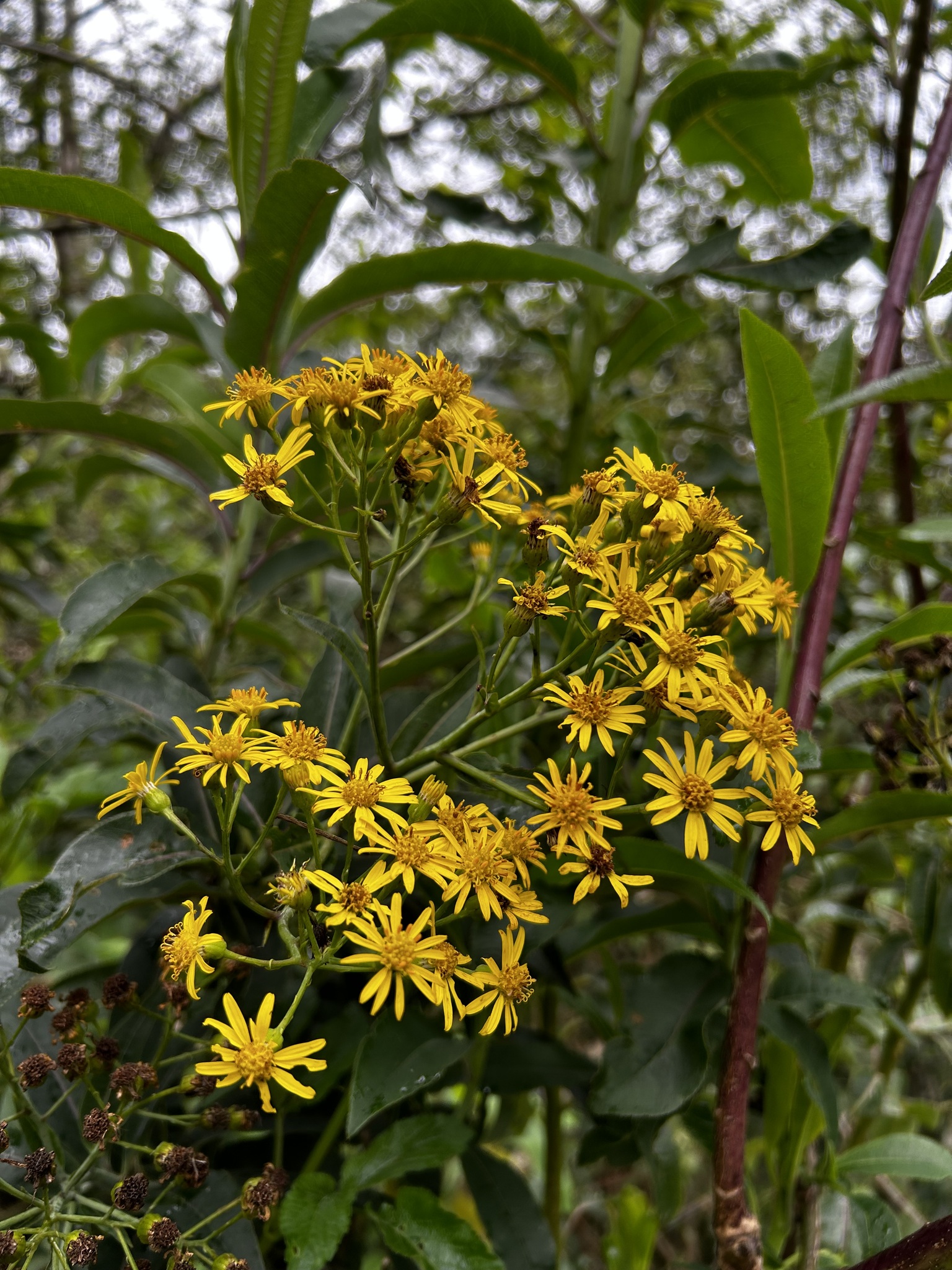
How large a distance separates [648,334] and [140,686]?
100 centimetres

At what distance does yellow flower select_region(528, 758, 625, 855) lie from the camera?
71cm

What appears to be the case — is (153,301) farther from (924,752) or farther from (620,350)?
(924,752)

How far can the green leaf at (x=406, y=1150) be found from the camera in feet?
2.89

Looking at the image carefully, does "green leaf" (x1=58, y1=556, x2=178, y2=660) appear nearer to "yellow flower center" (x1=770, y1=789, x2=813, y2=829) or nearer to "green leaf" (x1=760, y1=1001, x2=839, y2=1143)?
"yellow flower center" (x1=770, y1=789, x2=813, y2=829)

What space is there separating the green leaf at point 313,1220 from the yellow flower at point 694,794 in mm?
477

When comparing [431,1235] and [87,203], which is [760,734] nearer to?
[431,1235]

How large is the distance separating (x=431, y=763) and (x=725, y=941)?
0.46m

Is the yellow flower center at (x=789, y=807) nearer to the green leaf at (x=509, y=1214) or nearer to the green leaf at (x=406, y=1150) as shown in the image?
the green leaf at (x=406, y=1150)

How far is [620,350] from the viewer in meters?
1.51

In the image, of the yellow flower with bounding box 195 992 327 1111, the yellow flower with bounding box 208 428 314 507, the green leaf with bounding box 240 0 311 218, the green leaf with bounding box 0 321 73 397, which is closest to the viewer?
the yellow flower with bounding box 195 992 327 1111

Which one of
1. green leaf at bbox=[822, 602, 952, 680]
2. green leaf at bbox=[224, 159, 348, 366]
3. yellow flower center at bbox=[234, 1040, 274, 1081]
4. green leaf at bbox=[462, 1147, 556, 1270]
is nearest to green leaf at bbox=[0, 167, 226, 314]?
green leaf at bbox=[224, 159, 348, 366]

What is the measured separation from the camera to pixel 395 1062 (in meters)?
0.85

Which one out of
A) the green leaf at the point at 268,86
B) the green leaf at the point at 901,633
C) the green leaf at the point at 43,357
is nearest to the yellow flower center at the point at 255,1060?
the green leaf at the point at 901,633

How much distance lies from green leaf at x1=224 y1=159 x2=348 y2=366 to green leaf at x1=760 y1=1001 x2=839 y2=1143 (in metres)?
1.08
